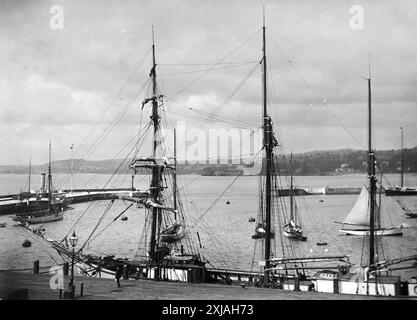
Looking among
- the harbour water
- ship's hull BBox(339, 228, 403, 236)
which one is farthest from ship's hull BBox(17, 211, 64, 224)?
ship's hull BBox(339, 228, 403, 236)

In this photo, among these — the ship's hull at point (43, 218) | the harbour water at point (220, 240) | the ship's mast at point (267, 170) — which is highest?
the ship's mast at point (267, 170)

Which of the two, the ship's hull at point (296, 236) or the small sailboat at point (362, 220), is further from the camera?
the small sailboat at point (362, 220)

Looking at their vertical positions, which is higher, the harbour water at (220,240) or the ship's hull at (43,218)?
the ship's hull at (43,218)

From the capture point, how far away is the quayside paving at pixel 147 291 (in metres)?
18.3

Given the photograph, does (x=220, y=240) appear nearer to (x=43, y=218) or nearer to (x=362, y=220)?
(x=362, y=220)

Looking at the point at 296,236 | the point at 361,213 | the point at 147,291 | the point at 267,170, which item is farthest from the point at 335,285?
the point at 361,213

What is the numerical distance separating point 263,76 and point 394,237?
44.4 metres

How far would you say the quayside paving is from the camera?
1827cm

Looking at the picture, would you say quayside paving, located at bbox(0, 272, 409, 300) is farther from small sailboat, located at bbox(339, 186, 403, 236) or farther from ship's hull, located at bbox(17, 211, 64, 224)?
ship's hull, located at bbox(17, 211, 64, 224)

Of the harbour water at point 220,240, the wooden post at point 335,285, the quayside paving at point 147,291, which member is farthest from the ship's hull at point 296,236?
the quayside paving at point 147,291

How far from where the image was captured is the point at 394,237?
60.0m

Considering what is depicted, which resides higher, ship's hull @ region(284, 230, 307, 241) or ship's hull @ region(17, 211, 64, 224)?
ship's hull @ region(17, 211, 64, 224)

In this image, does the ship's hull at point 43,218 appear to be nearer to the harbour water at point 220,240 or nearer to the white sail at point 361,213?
the harbour water at point 220,240
